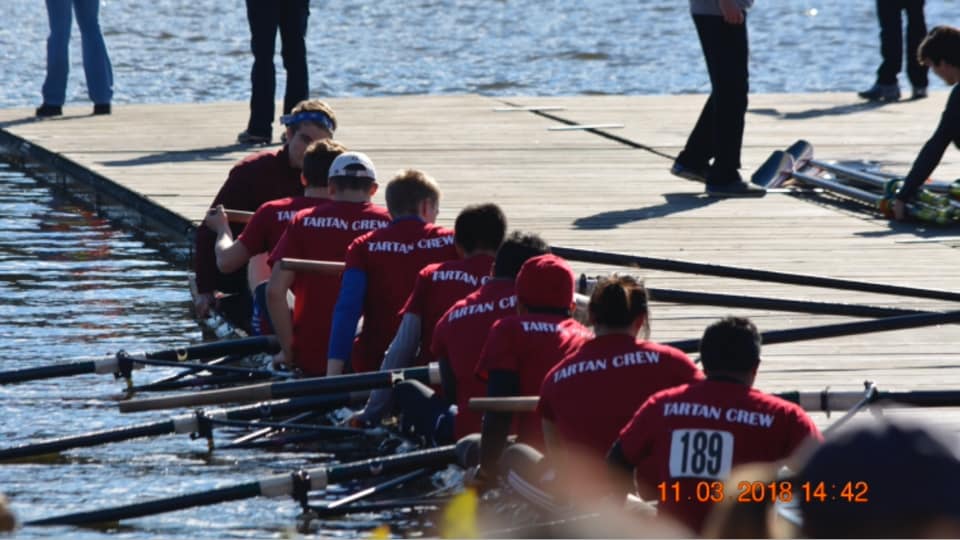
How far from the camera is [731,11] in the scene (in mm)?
10930

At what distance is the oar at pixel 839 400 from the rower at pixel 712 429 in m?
0.66

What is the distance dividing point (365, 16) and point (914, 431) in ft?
119

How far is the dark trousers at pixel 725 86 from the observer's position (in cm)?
1125

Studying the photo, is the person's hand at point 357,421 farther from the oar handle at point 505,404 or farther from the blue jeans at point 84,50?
the blue jeans at point 84,50

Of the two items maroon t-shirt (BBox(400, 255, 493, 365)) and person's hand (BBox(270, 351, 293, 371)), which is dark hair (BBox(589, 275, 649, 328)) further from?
person's hand (BBox(270, 351, 293, 371))

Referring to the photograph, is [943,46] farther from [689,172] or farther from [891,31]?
[891,31]

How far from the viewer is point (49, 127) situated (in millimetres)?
15617

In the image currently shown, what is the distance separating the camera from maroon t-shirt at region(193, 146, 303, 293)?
8.79 metres

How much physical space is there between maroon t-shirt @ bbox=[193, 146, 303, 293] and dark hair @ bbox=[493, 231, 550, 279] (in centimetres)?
280

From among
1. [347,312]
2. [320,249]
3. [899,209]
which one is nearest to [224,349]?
[320,249]

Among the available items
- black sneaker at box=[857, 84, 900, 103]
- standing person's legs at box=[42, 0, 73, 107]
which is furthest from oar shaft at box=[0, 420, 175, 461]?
black sneaker at box=[857, 84, 900, 103]

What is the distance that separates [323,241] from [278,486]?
2037 millimetres

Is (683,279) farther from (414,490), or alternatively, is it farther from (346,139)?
(346,139)

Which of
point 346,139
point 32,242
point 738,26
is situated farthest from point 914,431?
point 346,139
